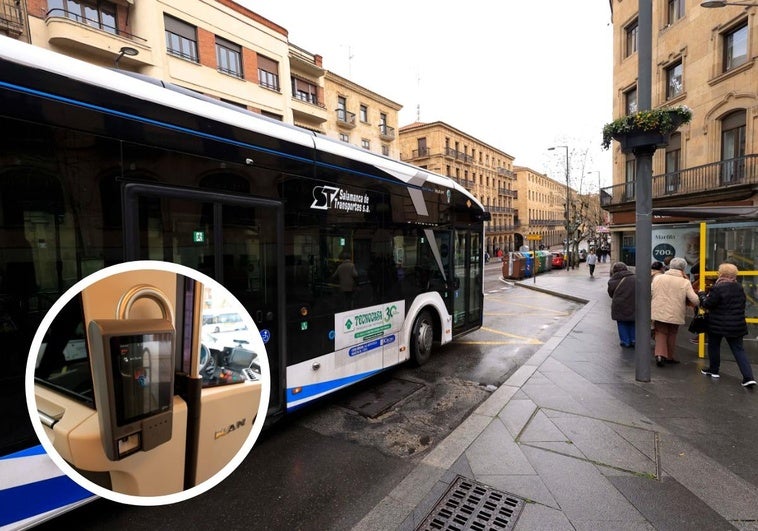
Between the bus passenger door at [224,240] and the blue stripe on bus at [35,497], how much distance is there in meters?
1.46

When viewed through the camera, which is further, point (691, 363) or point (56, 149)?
point (691, 363)

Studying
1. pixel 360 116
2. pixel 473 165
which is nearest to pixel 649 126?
pixel 360 116

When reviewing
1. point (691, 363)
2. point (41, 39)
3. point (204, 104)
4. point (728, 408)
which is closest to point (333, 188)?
point (204, 104)

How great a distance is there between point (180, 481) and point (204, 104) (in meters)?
3.02

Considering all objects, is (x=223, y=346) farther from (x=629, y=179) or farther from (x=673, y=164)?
(x=629, y=179)

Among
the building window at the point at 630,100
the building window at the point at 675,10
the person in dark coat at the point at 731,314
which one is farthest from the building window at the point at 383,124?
the person in dark coat at the point at 731,314

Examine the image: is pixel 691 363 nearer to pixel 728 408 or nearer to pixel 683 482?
pixel 728 408

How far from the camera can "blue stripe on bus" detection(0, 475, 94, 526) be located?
7.37 ft

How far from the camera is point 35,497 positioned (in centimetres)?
233

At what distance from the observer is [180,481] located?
1.39 m

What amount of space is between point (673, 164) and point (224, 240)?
20.5m

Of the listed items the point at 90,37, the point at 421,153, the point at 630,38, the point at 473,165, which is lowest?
the point at 90,37

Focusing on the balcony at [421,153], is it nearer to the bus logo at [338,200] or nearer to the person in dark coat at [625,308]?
the person in dark coat at [625,308]

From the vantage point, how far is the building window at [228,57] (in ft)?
64.1
